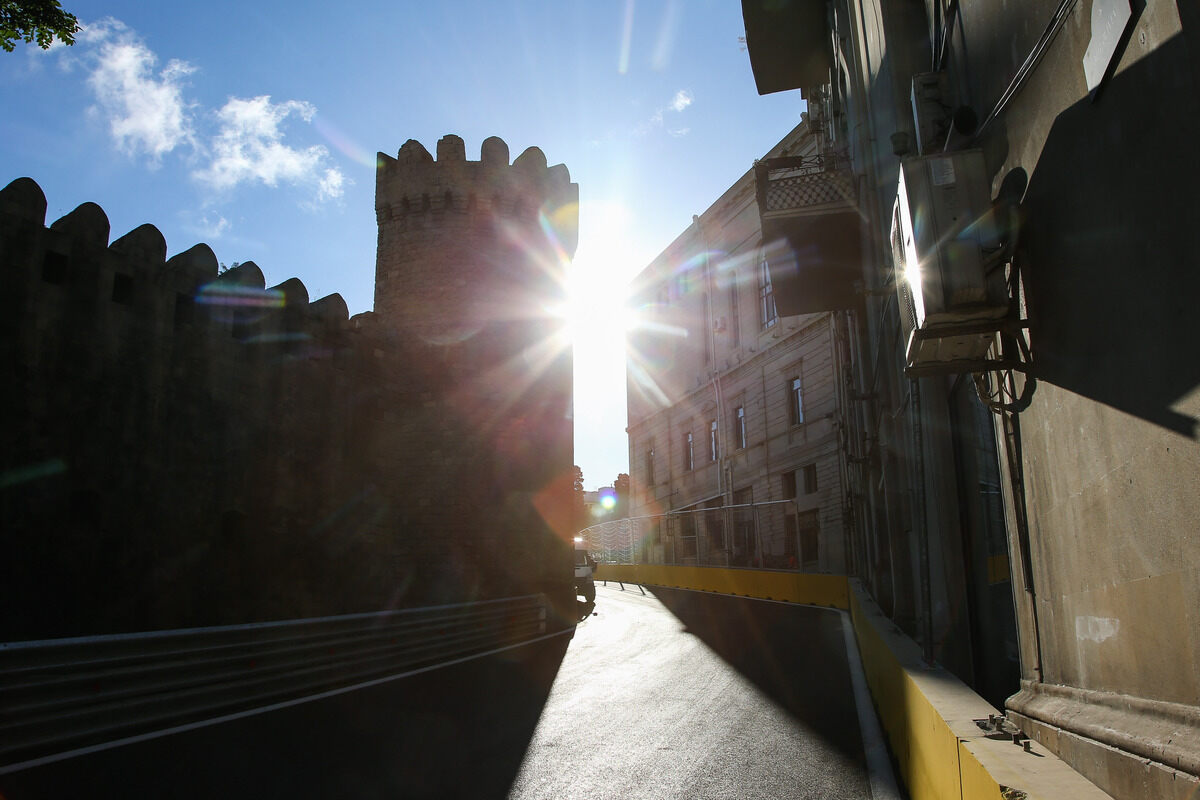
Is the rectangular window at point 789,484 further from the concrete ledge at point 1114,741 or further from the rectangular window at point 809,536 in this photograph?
the concrete ledge at point 1114,741

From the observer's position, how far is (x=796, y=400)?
30109 mm

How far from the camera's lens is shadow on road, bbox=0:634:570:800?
15.8 feet

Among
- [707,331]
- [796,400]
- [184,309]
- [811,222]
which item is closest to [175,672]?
[184,309]

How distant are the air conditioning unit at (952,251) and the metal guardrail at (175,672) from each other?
6.09m

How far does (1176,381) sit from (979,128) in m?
2.66

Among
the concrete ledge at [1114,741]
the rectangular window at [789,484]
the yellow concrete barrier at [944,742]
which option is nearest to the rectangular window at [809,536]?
the rectangular window at [789,484]

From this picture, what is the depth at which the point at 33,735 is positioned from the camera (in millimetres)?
5836

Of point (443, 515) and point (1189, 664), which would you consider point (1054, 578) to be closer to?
point (1189, 664)

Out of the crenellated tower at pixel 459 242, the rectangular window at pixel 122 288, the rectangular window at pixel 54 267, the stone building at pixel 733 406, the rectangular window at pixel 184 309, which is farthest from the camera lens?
the stone building at pixel 733 406

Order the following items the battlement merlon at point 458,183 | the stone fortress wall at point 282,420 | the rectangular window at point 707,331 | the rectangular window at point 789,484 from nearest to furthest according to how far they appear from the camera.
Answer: the stone fortress wall at point 282,420, the battlement merlon at point 458,183, the rectangular window at point 789,484, the rectangular window at point 707,331

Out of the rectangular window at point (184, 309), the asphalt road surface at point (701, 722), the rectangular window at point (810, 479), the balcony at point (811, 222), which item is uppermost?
the balcony at point (811, 222)

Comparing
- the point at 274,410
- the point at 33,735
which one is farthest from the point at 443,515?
the point at 33,735

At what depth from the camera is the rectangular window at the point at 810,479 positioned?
28719 mm

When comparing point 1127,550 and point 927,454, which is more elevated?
point 927,454
